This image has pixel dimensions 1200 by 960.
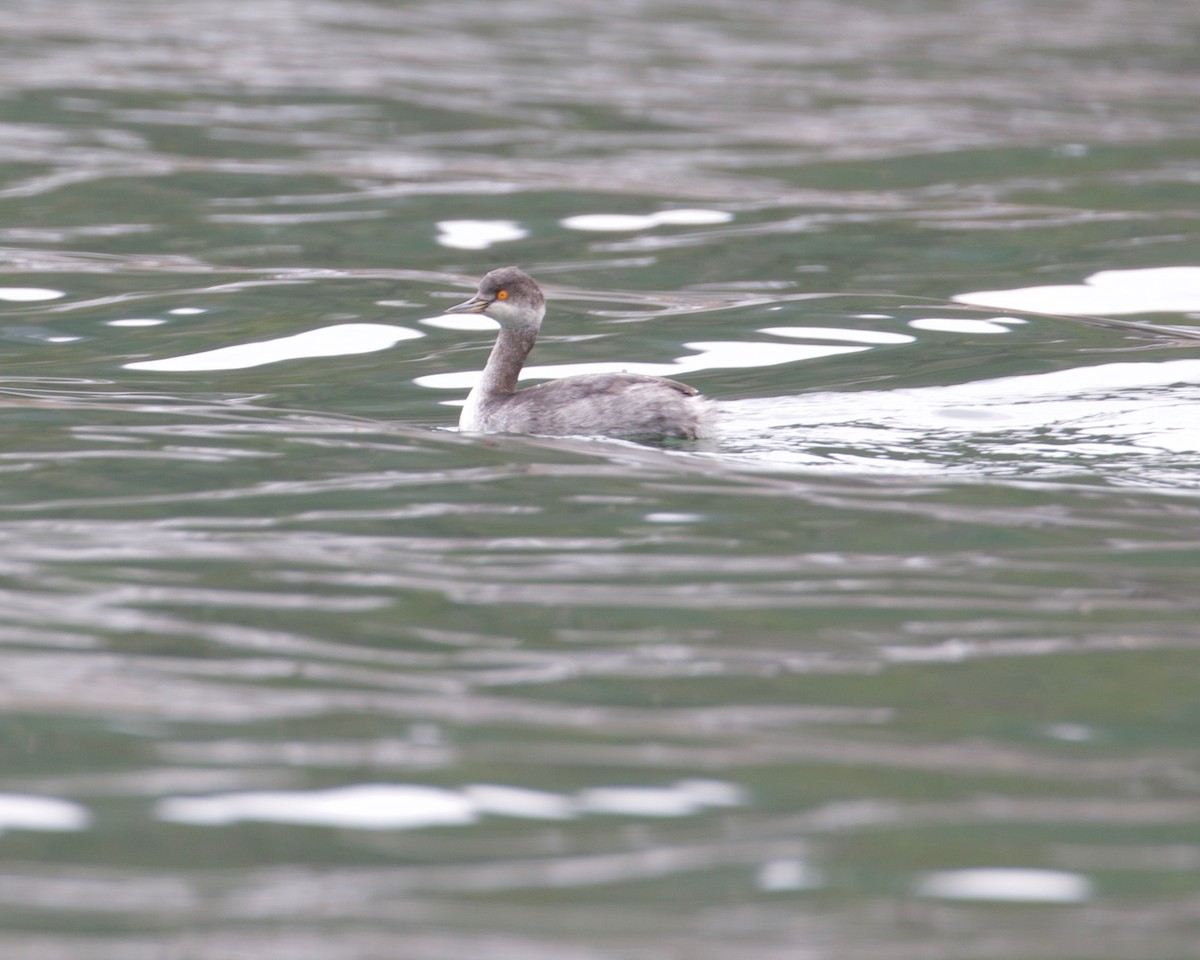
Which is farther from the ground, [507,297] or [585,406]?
[507,297]

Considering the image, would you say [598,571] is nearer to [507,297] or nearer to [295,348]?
[507,297]

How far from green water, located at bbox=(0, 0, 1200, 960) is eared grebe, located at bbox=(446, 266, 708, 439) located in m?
0.22

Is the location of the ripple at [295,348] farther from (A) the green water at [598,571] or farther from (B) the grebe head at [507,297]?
(B) the grebe head at [507,297]

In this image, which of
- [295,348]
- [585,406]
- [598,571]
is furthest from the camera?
[295,348]

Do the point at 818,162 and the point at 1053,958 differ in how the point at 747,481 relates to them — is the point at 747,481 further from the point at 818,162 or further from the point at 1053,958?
the point at 818,162

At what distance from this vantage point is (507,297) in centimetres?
1168

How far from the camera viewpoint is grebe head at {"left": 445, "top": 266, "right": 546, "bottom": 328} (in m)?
11.6

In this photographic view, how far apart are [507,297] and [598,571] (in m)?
3.55

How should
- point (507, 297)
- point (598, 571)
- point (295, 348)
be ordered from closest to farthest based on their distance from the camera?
point (598, 571)
point (507, 297)
point (295, 348)

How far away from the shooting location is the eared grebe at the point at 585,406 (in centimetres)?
1098

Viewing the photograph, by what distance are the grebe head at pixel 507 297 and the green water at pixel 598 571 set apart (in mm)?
858

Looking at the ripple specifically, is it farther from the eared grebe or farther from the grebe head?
the eared grebe

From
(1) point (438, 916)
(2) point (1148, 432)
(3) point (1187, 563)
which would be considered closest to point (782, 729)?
(1) point (438, 916)

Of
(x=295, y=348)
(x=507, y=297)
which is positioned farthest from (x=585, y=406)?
(x=295, y=348)
